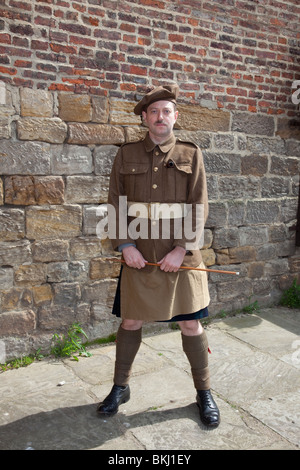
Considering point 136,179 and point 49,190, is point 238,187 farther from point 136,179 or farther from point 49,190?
point 136,179

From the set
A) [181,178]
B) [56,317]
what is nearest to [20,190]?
[56,317]

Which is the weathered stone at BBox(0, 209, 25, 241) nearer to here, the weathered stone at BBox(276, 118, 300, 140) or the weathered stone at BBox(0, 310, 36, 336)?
the weathered stone at BBox(0, 310, 36, 336)

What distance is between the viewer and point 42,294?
3658 mm

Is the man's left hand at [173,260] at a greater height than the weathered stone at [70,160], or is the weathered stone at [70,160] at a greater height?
the weathered stone at [70,160]

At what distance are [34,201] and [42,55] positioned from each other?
44.7 inches

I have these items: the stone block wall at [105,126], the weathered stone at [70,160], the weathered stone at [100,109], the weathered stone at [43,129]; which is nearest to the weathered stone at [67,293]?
the stone block wall at [105,126]

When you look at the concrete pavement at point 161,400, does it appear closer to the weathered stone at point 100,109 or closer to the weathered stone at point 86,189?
the weathered stone at point 86,189

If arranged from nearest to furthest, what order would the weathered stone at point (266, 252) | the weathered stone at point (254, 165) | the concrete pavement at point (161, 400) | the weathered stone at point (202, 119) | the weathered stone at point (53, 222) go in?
the concrete pavement at point (161, 400), the weathered stone at point (53, 222), the weathered stone at point (202, 119), the weathered stone at point (254, 165), the weathered stone at point (266, 252)

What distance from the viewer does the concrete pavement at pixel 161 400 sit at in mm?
2535

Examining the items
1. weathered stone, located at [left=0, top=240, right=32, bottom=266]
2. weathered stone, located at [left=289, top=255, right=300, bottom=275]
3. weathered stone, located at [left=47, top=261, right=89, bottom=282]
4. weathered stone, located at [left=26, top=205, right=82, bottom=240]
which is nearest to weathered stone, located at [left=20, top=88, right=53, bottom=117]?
weathered stone, located at [left=26, top=205, right=82, bottom=240]

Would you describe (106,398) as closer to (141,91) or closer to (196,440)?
(196,440)

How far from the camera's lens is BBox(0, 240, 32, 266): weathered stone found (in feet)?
11.3

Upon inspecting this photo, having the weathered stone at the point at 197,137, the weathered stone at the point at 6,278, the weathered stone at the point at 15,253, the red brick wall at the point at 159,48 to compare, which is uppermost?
the red brick wall at the point at 159,48

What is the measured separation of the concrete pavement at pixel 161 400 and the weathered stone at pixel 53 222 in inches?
41.1
